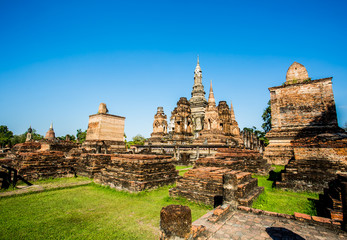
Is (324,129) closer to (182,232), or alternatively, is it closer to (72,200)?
(182,232)

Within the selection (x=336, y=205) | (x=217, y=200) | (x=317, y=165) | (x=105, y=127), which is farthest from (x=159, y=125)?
(x=336, y=205)

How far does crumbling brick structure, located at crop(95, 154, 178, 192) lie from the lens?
7.17 m

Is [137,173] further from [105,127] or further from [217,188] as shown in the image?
[105,127]

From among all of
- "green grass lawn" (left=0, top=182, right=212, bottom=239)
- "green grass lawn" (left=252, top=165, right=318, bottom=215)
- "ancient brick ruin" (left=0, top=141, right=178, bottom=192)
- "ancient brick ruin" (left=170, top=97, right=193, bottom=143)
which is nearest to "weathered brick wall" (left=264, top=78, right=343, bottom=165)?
"green grass lawn" (left=252, top=165, right=318, bottom=215)

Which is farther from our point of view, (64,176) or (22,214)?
(64,176)

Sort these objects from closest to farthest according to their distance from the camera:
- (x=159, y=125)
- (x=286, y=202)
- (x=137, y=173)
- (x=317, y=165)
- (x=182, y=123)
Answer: (x=286, y=202) < (x=317, y=165) < (x=137, y=173) < (x=182, y=123) < (x=159, y=125)

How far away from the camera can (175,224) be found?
9.11 feet

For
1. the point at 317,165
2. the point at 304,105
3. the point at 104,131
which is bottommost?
the point at 317,165

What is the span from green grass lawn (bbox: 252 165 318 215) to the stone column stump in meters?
3.76

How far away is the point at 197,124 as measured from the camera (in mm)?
34844

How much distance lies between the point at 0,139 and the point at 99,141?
4750 cm

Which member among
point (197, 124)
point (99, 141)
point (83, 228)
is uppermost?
point (197, 124)

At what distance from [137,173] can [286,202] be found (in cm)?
537

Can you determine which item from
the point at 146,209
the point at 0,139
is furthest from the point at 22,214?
the point at 0,139
